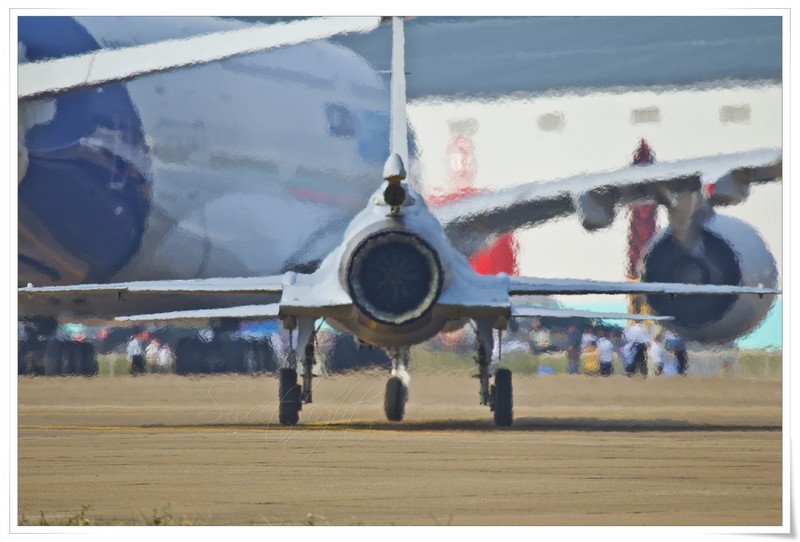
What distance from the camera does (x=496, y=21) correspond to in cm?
1783

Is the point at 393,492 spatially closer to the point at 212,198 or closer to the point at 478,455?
the point at 478,455

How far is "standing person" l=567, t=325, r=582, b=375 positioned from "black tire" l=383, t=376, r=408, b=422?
4796mm

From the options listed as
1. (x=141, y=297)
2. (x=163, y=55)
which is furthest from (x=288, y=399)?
(x=141, y=297)

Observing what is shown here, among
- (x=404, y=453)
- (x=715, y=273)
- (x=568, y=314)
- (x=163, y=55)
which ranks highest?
(x=163, y=55)

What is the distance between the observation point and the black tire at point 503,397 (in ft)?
68.3

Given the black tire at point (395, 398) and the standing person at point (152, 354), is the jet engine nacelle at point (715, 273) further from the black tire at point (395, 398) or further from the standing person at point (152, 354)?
the standing person at point (152, 354)

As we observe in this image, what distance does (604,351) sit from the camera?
26.0 m

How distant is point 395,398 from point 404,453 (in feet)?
14.7

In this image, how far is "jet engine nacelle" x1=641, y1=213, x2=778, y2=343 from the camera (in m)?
21.0

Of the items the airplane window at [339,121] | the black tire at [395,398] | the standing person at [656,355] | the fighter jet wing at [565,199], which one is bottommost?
the black tire at [395,398]

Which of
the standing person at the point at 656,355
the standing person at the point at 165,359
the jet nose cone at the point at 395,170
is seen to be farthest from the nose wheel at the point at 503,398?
the standing person at the point at 165,359

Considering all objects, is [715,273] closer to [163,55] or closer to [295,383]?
[295,383]

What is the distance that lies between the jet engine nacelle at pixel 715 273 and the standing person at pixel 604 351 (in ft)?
4.78

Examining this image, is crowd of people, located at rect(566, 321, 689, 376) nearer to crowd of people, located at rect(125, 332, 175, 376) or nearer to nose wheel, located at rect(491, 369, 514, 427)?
nose wheel, located at rect(491, 369, 514, 427)
